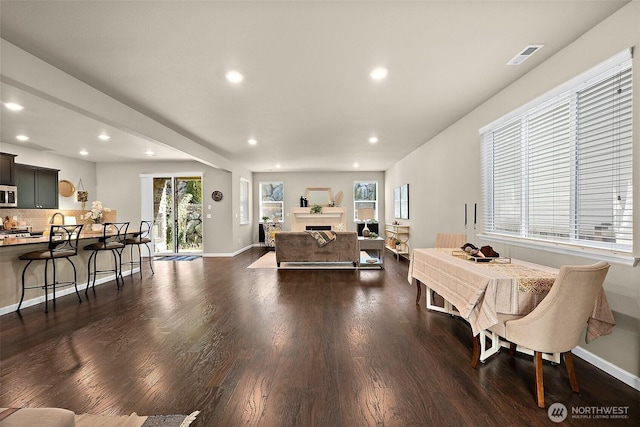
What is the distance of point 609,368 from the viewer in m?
2.28

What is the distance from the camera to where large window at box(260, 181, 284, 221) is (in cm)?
1084

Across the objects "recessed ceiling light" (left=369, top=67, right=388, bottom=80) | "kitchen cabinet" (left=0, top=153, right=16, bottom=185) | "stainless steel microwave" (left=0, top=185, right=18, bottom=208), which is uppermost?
"recessed ceiling light" (left=369, top=67, right=388, bottom=80)

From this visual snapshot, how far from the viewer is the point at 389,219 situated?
32.6ft

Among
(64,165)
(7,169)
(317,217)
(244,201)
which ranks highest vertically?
(64,165)

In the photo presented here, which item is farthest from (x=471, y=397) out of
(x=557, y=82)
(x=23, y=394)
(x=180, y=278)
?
(x=180, y=278)

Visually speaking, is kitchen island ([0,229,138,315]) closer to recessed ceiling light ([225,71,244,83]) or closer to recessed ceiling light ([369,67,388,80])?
recessed ceiling light ([225,71,244,83])

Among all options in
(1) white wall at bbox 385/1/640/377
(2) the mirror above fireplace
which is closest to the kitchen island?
(1) white wall at bbox 385/1/640/377

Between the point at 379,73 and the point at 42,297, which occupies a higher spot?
the point at 379,73

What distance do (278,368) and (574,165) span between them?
299 cm

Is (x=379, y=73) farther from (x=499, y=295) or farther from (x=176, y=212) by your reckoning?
(x=176, y=212)

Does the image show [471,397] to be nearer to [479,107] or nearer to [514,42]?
[514,42]

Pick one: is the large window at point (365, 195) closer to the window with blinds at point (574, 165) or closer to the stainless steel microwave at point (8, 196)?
the window with blinds at point (574, 165)

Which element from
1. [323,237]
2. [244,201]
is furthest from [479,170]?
[244,201]

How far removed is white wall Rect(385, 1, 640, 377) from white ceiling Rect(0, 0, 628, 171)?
5.2 inches
